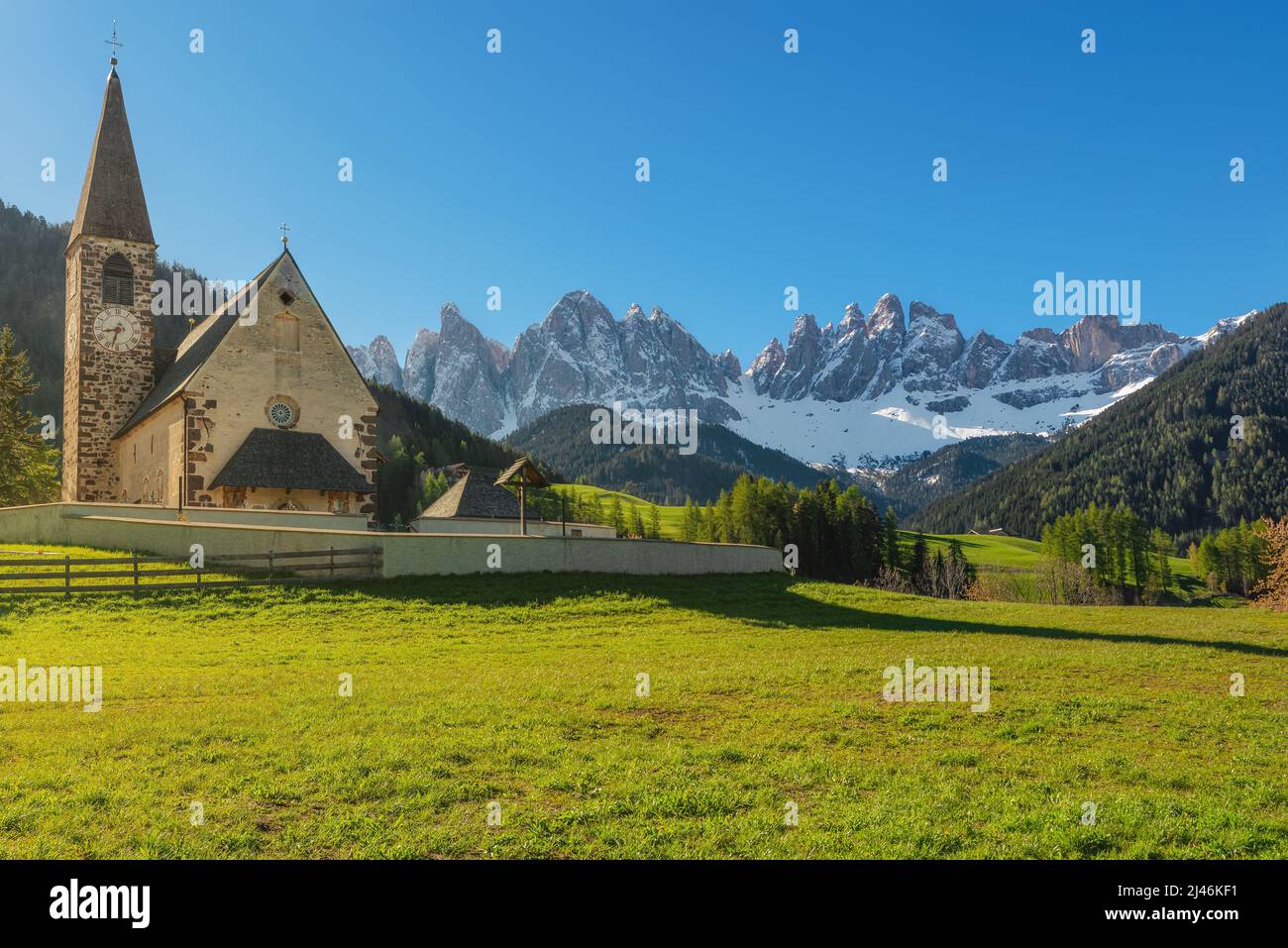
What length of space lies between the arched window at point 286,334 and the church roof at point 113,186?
15.3 m

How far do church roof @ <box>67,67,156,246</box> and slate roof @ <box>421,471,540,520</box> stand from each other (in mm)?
22217

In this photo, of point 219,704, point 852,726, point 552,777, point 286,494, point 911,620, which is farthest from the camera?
point 286,494

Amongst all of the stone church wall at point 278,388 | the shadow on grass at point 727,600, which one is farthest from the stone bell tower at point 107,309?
the shadow on grass at point 727,600

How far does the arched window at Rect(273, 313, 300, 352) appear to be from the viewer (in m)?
39.8

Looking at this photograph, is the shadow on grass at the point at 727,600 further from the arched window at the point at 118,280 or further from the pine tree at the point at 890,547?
the pine tree at the point at 890,547

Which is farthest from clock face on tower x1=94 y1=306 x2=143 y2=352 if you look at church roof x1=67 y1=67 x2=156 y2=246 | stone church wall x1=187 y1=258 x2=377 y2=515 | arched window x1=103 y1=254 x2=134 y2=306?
stone church wall x1=187 y1=258 x2=377 y2=515

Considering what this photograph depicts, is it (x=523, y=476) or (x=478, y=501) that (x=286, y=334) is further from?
(x=523, y=476)

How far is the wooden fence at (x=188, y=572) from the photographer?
24.1 metres

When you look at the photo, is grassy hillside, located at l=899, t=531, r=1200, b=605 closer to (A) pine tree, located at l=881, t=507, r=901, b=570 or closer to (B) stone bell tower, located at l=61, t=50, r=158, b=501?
(A) pine tree, located at l=881, t=507, r=901, b=570

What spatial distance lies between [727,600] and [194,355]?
99.3 ft

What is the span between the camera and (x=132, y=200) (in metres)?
48.7
